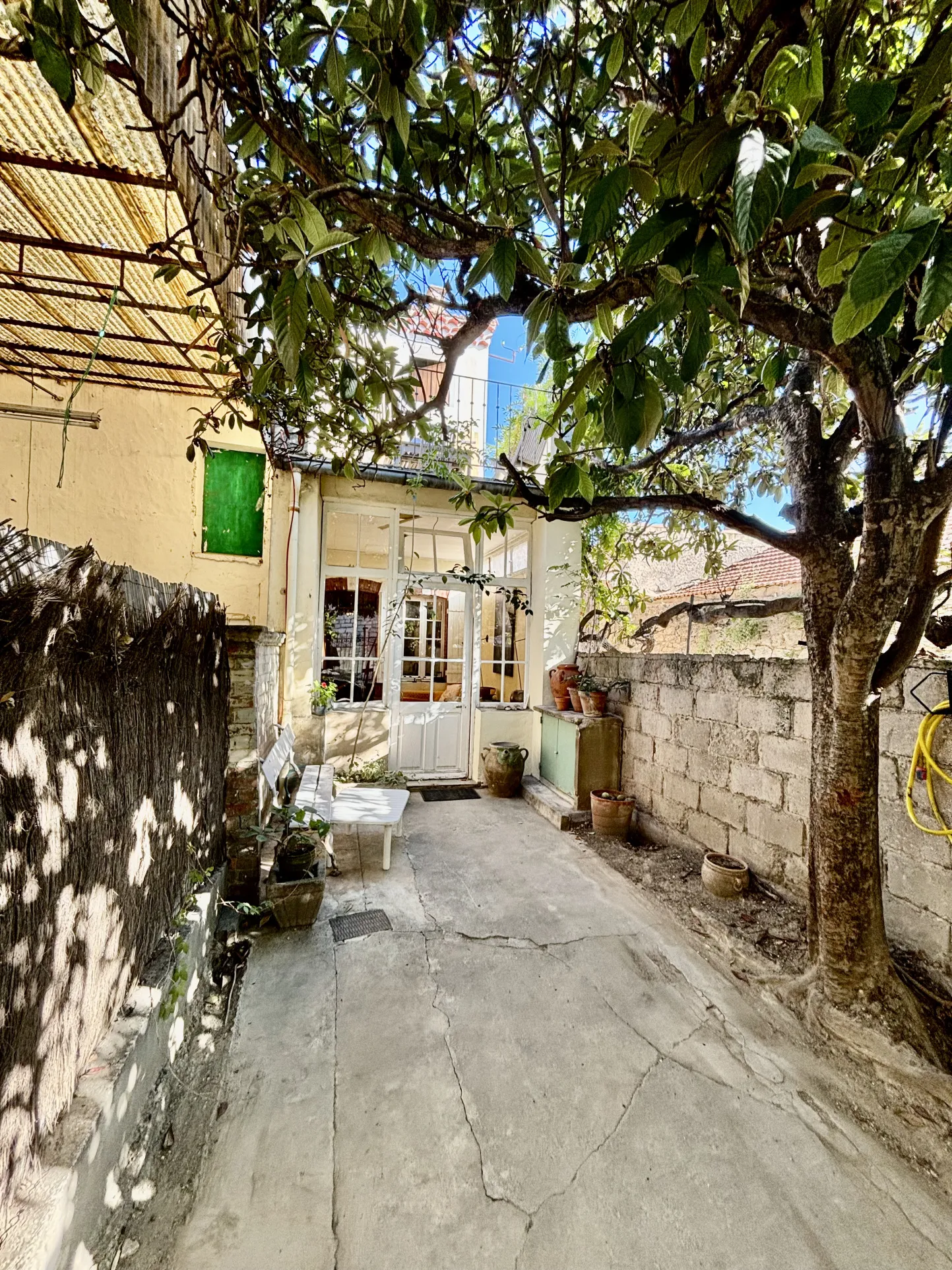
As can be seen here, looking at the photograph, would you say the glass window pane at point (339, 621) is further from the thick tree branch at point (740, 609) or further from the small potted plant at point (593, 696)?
the thick tree branch at point (740, 609)

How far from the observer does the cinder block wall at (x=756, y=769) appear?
2242 mm

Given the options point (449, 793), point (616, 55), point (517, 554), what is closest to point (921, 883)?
point (616, 55)

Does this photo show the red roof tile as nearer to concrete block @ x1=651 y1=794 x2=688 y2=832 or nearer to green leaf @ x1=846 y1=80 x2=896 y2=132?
concrete block @ x1=651 y1=794 x2=688 y2=832

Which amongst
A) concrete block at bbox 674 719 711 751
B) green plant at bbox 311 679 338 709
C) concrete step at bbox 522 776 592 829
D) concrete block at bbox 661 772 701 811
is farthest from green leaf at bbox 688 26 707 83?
green plant at bbox 311 679 338 709

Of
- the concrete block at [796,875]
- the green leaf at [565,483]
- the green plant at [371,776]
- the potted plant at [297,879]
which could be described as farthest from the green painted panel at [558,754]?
the green leaf at [565,483]

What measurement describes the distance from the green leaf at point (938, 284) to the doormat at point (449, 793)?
493cm

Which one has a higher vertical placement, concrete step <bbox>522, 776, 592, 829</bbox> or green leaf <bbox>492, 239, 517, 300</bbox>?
green leaf <bbox>492, 239, 517, 300</bbox>

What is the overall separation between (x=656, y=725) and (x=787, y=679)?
1310 mm

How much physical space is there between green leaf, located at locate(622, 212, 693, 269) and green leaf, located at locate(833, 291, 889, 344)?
0.28 m

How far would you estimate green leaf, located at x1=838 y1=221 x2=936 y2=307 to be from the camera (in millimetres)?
589

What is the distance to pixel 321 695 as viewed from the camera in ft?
16.7

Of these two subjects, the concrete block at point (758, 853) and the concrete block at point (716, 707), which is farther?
the concrete block at point (716, 707)

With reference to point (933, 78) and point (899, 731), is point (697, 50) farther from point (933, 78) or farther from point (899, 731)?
point (899, 731)

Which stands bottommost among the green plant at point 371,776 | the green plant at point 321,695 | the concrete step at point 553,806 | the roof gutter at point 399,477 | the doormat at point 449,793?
the doormat at point 449,793
